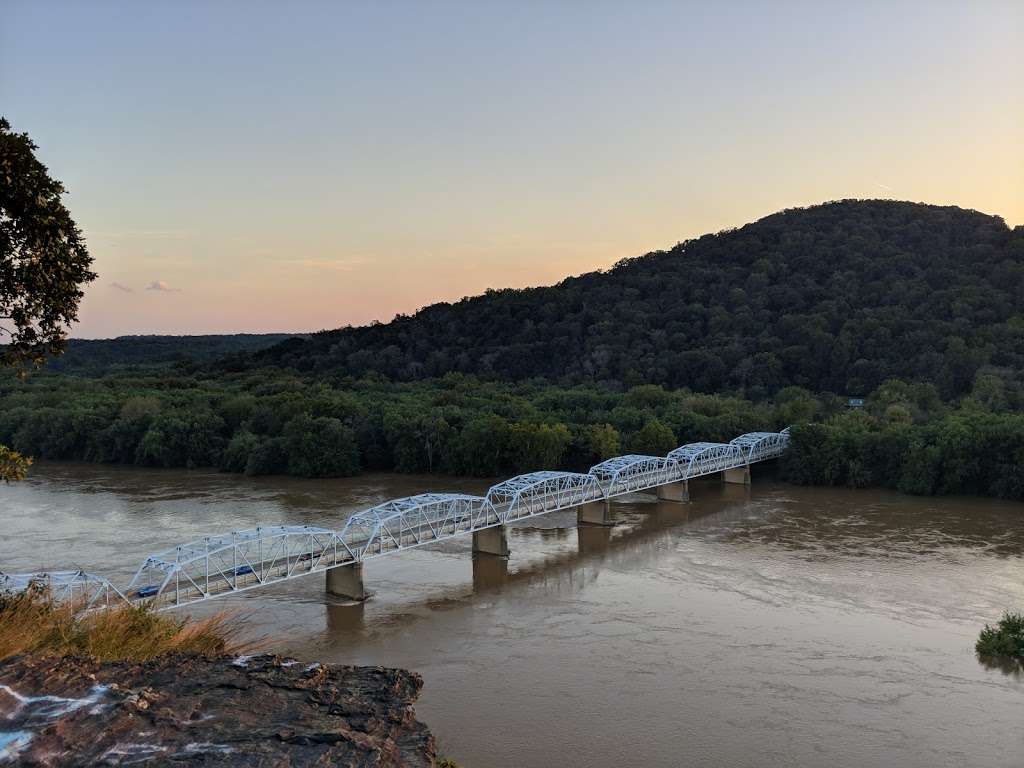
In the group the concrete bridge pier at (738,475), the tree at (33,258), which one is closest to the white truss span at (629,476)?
the concrete bridge pier at (738,475)

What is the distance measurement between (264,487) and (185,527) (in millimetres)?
13441

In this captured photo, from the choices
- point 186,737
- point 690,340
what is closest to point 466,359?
point 690,340

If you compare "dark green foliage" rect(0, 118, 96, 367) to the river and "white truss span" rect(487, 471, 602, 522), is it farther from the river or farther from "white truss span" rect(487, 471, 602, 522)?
"white truss span" rect(487, 471, 602, 522)

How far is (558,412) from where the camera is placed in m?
68.9

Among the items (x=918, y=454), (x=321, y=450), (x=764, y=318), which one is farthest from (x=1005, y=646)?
(x=764, y=318)

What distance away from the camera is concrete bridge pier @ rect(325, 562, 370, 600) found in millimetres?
29203

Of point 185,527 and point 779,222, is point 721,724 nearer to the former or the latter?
point 185,527

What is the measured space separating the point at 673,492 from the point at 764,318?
5136cm

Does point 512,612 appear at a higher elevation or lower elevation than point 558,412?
lower

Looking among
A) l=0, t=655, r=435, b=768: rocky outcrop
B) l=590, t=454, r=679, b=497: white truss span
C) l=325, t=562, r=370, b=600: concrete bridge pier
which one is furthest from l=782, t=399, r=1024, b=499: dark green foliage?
l=0, t=655, r=435, b=768: rocky outcrop

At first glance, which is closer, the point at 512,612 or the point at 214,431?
the point at 512,612

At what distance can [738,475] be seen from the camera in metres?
56.1

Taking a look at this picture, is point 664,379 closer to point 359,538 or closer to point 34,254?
point 359,538

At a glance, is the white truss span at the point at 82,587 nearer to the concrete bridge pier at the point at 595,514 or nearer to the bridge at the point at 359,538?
the bridge at the point at 359,538
